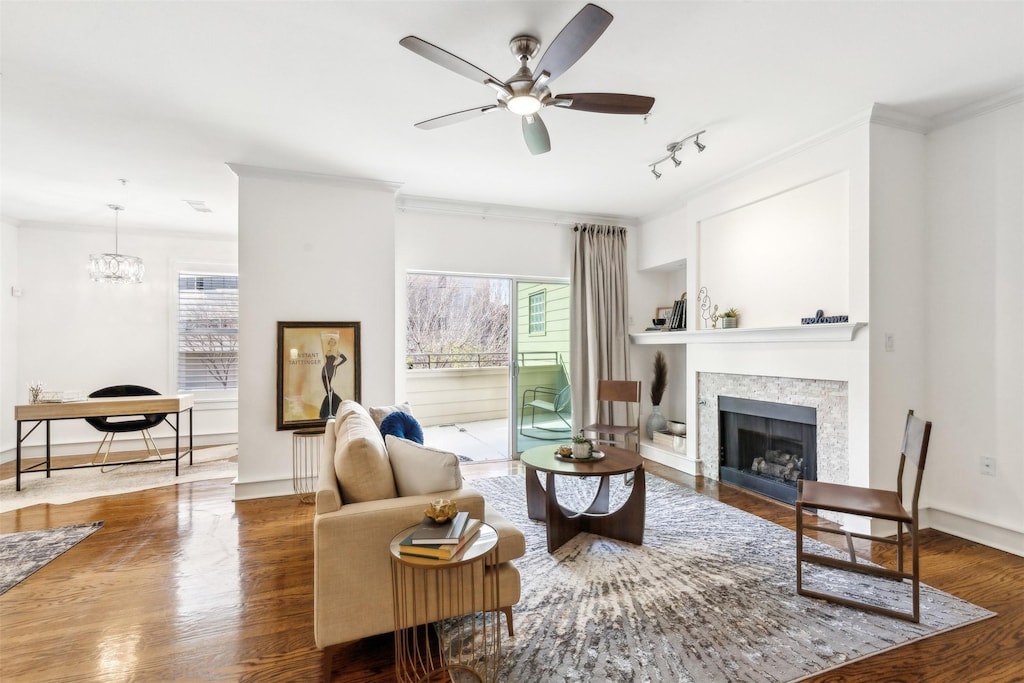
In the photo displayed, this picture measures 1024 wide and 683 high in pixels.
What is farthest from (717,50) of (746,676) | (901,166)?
(746,676)

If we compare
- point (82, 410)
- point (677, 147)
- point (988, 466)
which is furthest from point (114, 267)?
point (988, 466)

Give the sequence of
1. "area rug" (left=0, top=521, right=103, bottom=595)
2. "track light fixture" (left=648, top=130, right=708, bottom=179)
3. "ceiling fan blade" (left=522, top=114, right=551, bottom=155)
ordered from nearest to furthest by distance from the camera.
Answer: "ceiling fan blade" (left=522, top=114, right=551, bottom=155) < "area rug" (left=0, top=521, right=103, bottom=595) < "track light fixture" (left=648, top=130, right=708, bottom=179)

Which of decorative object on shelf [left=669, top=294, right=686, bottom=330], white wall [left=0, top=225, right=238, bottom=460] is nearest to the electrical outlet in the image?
decorative object on shelf [left=669, top=294, right=686, bottom=330]

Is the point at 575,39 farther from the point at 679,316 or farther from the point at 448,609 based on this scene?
the point at 679,316

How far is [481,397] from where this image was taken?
21.6 ft

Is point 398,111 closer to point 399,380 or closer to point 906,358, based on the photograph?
point 399,380

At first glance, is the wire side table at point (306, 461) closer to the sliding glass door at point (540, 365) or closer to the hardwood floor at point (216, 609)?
the hardwood floor at point (216, 609)

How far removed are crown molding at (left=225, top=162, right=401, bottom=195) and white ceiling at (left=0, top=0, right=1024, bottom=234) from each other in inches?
4.6

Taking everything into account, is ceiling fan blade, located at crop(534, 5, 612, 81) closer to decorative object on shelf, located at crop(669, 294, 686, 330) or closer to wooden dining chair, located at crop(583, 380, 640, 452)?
wooden dining chair, located at crop(583, 380, 640, 452)

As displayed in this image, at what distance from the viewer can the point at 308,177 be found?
4039mm

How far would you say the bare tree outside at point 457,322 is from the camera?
220 inches

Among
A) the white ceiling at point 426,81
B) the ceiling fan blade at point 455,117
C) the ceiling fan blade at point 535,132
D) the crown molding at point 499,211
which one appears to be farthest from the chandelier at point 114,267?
the ceiling fan blade at point 535,132

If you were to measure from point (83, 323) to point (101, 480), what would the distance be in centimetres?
217

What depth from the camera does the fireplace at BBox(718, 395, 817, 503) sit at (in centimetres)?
355
